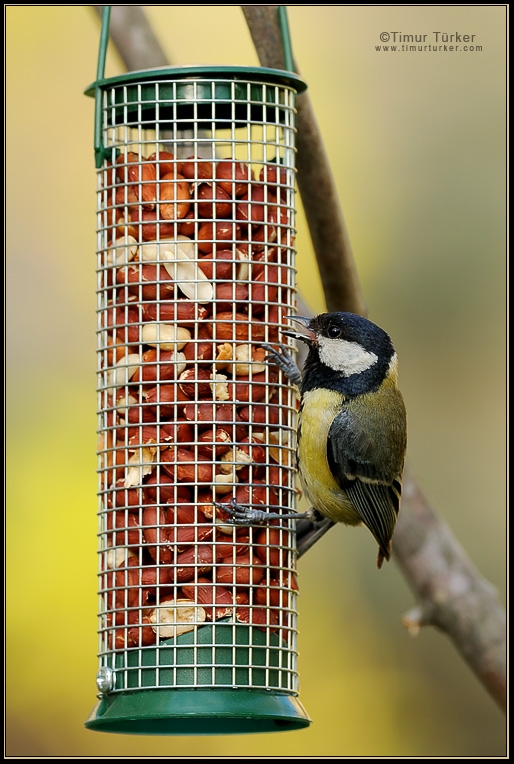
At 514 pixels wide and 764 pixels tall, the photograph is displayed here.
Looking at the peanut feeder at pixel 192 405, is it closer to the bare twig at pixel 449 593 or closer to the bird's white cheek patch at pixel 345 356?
the bird's white cheek patch at pixel 345 356

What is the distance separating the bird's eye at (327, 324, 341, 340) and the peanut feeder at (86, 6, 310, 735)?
0.28 metres

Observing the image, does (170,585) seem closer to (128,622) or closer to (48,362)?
(128,622)

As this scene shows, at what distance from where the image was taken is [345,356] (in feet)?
15.3

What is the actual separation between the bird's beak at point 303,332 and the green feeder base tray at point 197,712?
4.26 ft

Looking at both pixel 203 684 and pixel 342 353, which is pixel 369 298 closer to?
pixel 342 353

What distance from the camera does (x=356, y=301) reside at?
16.7 ft

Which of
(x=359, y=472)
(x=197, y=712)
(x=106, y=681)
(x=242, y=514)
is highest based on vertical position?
(x=359, y=472)

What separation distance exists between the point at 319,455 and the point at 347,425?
0.17 metres

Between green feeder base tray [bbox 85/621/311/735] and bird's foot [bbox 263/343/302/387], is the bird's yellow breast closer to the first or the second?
bird's foot [bbox 263/343/302/387]

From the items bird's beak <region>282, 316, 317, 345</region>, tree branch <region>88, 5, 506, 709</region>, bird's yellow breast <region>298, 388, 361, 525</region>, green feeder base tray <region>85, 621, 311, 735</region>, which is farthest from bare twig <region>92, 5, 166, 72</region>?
green feeder base tray <region>85, 621, 311, 735</region>

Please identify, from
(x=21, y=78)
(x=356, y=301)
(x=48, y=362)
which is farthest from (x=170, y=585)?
(x=21, y=78)

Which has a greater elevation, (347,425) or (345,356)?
(345,356)

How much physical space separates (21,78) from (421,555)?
169 inches

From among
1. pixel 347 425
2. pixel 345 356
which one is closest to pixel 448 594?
pixel 347 425
